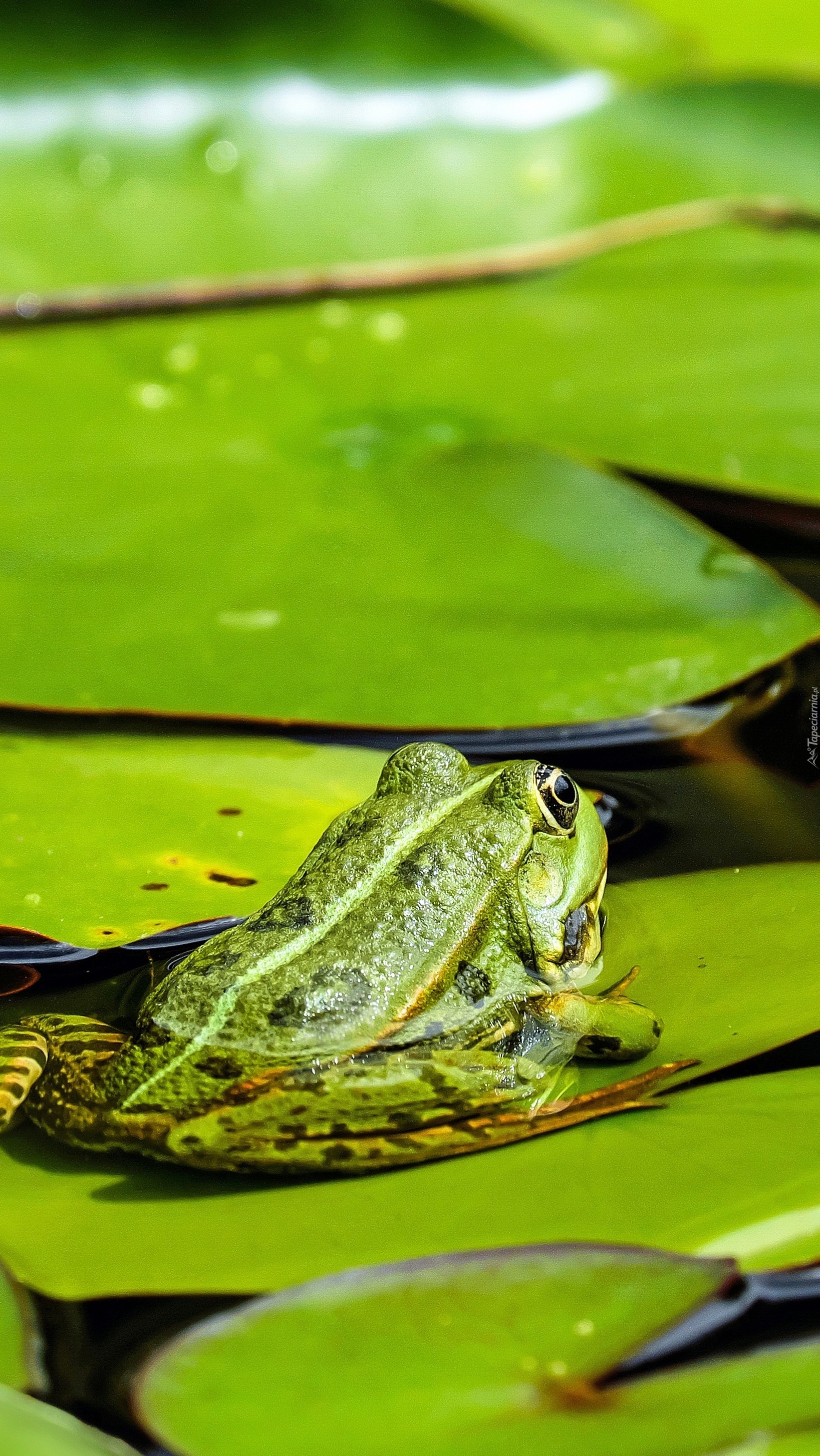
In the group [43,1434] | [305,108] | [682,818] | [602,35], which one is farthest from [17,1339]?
[602,35]

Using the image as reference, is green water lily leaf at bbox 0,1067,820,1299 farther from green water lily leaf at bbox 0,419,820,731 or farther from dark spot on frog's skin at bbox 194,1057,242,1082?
green water lily leaf at bbox 0,419,820,731

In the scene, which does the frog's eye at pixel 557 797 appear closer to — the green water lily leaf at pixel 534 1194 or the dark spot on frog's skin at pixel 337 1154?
the green water lily leaf at pixel 534 1194

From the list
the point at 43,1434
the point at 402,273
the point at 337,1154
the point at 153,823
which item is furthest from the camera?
the point at 402,273

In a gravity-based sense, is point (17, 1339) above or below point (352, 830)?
below

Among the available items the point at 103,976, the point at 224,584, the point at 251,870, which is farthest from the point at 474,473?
the point at 103,976

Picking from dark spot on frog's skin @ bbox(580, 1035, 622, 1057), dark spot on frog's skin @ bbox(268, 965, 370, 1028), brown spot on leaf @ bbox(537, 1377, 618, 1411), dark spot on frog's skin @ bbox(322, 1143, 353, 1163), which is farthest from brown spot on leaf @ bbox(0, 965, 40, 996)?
brown spot on leaf @ bbox(537, 1377, 618, 1411)

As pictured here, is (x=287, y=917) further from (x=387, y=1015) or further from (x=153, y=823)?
(x=153, y=823)

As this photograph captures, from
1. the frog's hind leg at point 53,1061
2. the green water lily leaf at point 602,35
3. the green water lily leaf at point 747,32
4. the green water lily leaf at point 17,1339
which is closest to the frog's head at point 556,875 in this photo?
the frog's hind leg at point 53,1061
